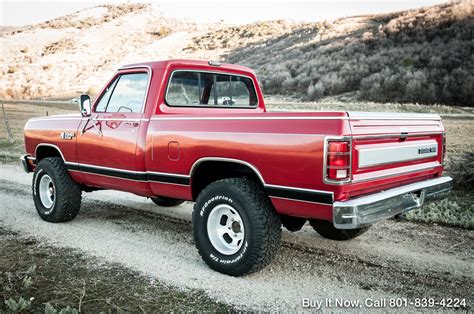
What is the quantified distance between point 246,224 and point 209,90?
194 centimetres

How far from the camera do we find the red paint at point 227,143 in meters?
3.44

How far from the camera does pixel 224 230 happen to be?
4184mm

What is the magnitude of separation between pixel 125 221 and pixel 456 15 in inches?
1077

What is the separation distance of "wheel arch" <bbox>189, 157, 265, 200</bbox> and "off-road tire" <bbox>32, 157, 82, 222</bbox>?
2.02 metres

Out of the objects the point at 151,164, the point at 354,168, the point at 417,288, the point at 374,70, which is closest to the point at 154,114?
the point at 151,164

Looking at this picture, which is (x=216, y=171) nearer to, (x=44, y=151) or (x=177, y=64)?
(x=177, y=64)

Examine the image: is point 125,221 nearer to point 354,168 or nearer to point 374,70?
point 354,168

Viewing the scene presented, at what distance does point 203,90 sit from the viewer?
204 inches

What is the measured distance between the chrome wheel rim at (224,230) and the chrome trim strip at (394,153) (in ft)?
4.06

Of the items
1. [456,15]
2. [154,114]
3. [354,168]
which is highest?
[456,15]

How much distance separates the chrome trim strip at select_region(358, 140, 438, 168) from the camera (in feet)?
11.5

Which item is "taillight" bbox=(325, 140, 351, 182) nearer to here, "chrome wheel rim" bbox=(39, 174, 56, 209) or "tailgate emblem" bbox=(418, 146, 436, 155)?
"tailgate emblem" bbox=(418, 146, 436, 155)

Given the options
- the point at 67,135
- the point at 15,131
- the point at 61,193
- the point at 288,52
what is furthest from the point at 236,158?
the point at 288,52

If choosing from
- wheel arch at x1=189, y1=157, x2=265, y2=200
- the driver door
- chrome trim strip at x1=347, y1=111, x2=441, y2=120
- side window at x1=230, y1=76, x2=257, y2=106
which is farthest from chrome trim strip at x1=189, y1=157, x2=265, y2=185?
side window at x1=230, y1=76, x2=257, y2=106
